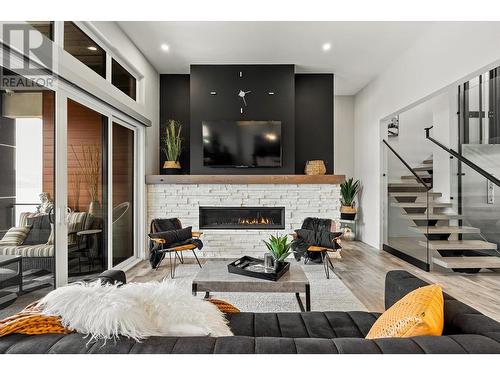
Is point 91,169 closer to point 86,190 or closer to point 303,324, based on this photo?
point 86,190

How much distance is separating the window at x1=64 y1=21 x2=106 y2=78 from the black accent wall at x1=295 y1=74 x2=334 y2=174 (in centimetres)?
328

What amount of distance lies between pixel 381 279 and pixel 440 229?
1.33 m

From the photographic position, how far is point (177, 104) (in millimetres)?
5574

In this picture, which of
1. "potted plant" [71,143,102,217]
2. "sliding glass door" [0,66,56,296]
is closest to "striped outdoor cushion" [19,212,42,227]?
"sliding glass door" [0,66,56,296]

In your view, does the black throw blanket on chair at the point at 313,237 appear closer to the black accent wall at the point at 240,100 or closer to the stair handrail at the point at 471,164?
the black accent wall at the point at 240,100

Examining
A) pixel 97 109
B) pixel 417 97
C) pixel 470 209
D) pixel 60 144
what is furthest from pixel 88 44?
pixel 470 209

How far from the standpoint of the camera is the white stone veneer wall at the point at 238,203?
5059mm

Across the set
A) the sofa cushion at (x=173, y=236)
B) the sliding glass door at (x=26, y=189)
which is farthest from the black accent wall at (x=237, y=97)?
the sliding glass door at (x=26, y=189)

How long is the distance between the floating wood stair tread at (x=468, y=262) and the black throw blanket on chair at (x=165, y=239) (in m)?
3.21

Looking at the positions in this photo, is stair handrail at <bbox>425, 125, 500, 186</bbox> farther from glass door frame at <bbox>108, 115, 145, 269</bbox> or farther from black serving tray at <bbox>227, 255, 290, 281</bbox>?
glass door frame at <bbox>108, 115, 145, 269</bbox>

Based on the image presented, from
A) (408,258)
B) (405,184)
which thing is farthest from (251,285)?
(405,184)

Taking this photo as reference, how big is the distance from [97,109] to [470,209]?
5.27 metres

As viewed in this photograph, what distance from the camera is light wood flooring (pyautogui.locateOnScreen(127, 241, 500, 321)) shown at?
297 cm

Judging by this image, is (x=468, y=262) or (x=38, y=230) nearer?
(x=38, y=230)
